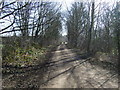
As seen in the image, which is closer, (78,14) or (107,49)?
(107,49)

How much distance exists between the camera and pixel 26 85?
5770 millimetres

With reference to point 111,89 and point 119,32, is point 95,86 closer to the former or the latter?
point 111,89

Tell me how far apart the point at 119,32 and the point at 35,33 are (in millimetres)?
16715

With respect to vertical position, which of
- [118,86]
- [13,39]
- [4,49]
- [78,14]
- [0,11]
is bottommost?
[118,86]

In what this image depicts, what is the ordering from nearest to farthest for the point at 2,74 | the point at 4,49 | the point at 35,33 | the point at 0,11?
the point at 0,11
the point at 2,74
the point at 4,49
the point at 35,33

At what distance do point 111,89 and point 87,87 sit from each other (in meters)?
0.98

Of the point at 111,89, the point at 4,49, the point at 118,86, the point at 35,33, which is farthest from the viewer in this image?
the point at 35,33

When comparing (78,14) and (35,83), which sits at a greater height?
(78,14)

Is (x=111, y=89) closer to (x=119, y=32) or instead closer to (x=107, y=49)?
(x=119, y=32)

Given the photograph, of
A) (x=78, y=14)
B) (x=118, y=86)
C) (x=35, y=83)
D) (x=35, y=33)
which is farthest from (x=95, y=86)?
(x=78, y=14)

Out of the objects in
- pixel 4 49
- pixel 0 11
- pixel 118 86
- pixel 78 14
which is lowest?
pixel 118 86

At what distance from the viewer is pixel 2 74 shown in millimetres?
7742

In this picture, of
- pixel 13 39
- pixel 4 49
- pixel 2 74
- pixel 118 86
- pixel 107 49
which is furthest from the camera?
pixel 107 49

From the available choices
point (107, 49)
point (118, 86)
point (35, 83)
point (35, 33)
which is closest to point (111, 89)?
point (118, 86)
